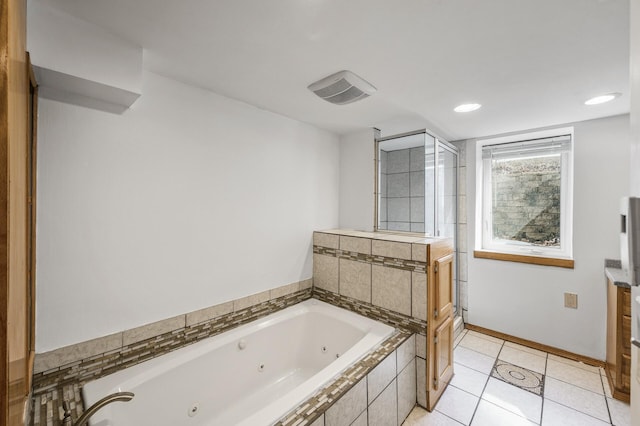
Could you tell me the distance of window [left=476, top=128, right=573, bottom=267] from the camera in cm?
252

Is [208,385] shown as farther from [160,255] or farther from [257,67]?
[257,67]

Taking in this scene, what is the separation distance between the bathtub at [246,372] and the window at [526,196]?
1.82 m

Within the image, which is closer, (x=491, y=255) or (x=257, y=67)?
(x=257, y=67)

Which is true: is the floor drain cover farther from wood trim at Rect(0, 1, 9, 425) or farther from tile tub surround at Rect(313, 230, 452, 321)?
wood trim at Rect(0, 1, 9, 425)

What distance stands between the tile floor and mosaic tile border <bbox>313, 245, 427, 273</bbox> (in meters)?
0.96

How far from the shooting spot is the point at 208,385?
1564 millimetres

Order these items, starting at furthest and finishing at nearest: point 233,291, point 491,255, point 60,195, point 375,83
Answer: point 491,255 < point 233,291 < point 375,83 < point 60,195

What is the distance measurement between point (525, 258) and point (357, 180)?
1763 mm

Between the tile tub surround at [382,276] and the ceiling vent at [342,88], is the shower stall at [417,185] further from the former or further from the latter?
the ceiling vent at [342,88]

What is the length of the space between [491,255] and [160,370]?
2.93 m

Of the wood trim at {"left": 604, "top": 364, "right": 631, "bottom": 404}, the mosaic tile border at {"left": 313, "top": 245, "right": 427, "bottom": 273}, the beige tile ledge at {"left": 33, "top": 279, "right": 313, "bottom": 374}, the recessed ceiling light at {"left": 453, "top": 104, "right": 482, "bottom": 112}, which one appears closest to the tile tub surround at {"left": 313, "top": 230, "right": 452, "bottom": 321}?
the mosaic tile border at {"left": 313, "top": 245, "right": 427, "bottom": 273}

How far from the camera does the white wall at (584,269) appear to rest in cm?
219

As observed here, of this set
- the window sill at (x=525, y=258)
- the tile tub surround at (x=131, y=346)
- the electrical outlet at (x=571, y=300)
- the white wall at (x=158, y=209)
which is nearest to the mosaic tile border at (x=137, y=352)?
the tile tub surround at (x=131, y=346)

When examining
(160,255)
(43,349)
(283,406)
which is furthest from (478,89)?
(43,349)
